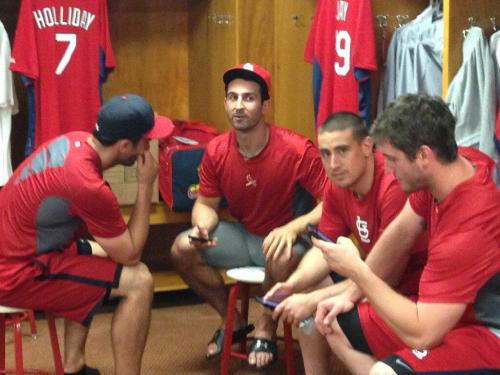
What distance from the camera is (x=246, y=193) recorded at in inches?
141

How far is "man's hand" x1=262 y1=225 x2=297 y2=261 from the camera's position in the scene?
3.24 meters

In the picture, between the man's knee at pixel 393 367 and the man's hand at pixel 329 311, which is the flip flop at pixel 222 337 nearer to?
the man's hand at pixel 329 311

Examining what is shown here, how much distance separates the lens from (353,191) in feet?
9.59

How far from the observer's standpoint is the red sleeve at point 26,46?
3.90 meters

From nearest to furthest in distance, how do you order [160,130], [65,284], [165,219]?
[65,284], [160,130], [165,219]

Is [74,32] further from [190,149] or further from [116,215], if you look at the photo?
[116,215]

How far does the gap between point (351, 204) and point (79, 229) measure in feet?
2.96

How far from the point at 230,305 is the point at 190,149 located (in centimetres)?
93

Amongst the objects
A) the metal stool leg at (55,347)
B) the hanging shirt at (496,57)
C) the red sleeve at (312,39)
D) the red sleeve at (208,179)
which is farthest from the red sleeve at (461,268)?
the red sleeve at (312,39)

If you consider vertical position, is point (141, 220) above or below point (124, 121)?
below

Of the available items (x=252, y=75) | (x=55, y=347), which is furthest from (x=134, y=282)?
(x=252, y=75)

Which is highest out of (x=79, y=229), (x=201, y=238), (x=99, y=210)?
(x=99, y=210)

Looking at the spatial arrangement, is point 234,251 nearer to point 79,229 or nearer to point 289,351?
point 289,351

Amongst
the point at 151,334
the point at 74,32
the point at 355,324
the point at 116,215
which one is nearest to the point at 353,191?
the point at 355,324
